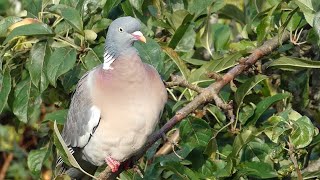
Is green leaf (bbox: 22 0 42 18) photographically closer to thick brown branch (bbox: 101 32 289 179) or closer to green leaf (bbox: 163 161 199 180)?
thick brown branch (bbox: 101 32 289 179)

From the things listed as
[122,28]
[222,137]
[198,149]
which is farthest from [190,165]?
[122,28]

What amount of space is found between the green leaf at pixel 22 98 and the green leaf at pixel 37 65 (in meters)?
0.15

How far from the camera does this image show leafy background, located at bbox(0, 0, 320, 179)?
249 centimetres

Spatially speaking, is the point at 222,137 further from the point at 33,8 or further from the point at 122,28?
the point at 33,8

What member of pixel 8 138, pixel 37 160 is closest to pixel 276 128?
pixel 37 160

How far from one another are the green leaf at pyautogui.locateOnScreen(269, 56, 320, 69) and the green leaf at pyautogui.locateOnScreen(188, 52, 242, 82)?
0.12 m

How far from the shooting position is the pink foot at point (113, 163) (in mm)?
2618

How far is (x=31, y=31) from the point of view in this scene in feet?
8.55

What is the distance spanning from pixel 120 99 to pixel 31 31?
0.38 m

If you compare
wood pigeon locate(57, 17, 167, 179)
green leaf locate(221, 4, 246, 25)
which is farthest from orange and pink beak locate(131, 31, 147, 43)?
green leaf locate(221, 4, 246, 25)

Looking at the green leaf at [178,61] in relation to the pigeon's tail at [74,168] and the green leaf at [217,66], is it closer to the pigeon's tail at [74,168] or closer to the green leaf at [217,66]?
the green leaf at [217,66]

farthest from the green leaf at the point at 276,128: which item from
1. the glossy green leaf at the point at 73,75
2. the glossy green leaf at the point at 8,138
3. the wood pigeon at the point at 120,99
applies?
the glossy green leaf at the point at 8,138

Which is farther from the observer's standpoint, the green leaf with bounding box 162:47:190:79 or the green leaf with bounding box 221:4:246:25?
the green leaf with bounding box 221:4:246:25

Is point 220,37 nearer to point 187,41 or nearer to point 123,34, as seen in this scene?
point 187,41
